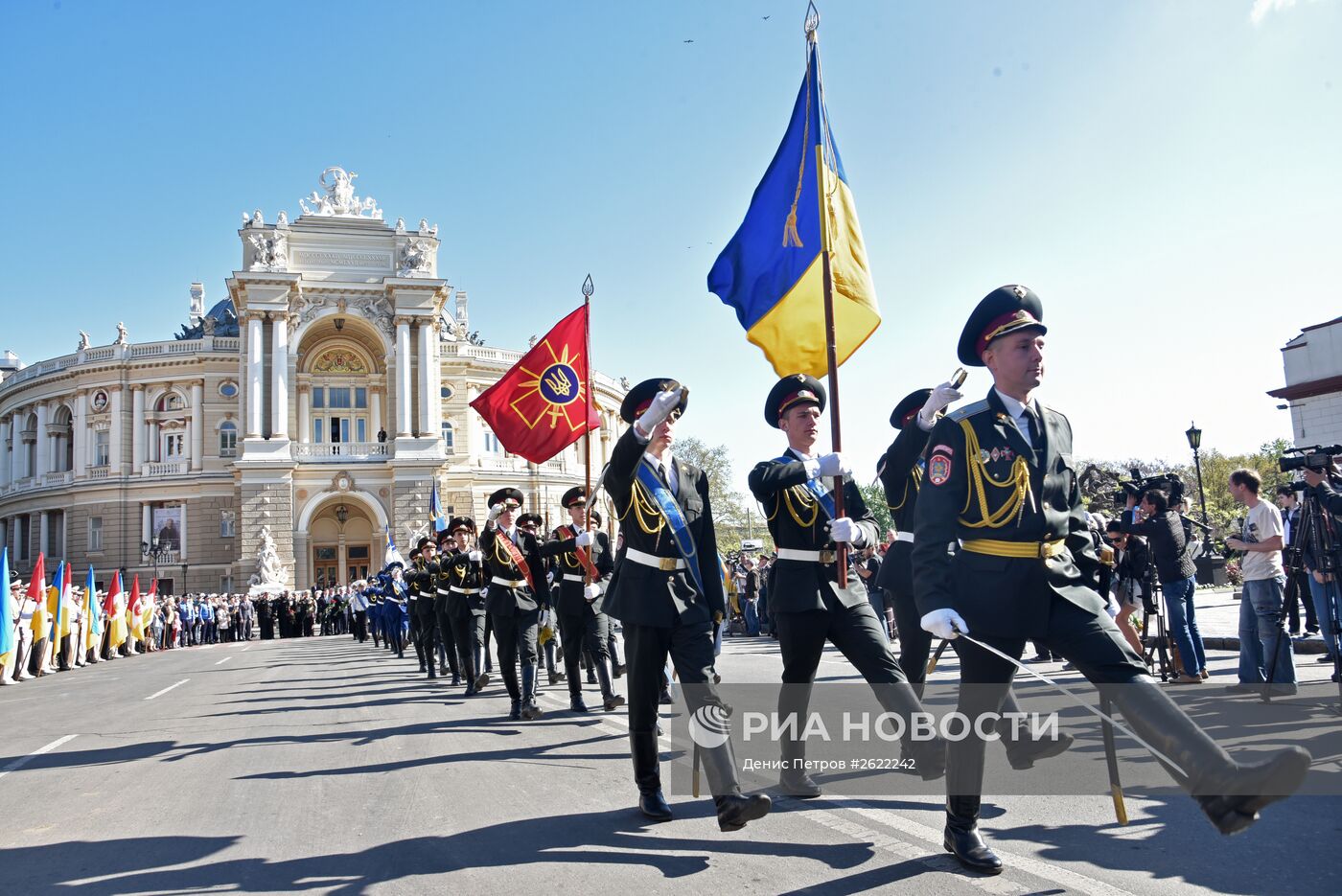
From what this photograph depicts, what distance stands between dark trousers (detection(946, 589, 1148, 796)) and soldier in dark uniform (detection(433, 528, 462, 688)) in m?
9.49

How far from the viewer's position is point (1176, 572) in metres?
9.18

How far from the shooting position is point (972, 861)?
3928 millimetres

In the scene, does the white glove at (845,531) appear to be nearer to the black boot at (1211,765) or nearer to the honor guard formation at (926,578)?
the honor guard formation at (926,578)

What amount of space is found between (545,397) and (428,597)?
4.44m

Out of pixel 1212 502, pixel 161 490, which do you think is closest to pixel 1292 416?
pixel 1212 502

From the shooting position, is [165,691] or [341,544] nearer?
[165,691]

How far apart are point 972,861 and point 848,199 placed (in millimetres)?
4626

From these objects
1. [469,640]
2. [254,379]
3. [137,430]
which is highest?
[254,379]

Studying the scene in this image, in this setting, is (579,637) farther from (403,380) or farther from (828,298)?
(403,380)

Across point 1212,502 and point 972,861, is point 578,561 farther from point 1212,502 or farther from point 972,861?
point 1212,502

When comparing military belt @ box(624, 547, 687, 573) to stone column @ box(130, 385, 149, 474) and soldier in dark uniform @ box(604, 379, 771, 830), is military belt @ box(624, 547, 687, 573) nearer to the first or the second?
soldier in dark uniform @ box(604, 379, 771, 830)

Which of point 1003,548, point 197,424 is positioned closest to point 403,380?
point 197,424

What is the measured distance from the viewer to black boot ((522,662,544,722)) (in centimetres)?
926

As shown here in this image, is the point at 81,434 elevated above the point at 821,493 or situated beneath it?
elevated above
